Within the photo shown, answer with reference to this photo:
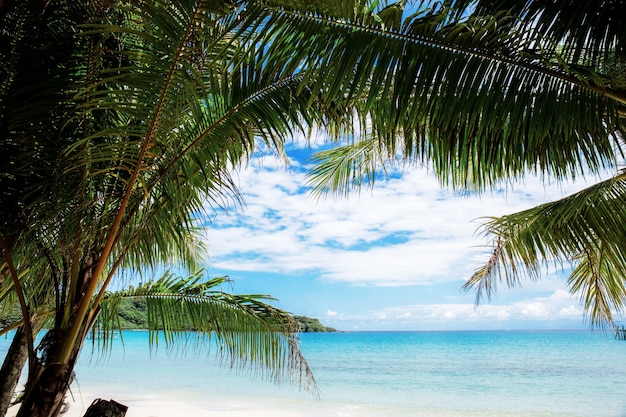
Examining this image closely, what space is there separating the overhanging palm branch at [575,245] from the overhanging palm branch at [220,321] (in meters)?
2.08

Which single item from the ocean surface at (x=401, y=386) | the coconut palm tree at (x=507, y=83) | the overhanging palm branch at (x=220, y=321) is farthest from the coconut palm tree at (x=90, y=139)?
the ocean surface at (x=401, y=386)

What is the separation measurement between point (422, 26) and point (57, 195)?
6.75 ft

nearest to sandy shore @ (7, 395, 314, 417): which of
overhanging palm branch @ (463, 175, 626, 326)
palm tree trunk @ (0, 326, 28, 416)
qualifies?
palm tree trunk @ (0, 326, 28, 416)

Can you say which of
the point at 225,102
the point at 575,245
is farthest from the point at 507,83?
the point at 575,245

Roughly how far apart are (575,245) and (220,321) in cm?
290

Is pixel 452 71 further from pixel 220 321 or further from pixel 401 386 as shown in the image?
pixel 401 386

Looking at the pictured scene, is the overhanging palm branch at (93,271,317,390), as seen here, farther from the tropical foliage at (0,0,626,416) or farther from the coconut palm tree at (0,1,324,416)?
the coconut palm tree at (0,1,324,416)

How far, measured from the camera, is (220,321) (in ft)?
12.1

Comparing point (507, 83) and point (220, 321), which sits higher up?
point (507, 83)

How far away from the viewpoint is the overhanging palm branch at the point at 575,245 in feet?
11.3

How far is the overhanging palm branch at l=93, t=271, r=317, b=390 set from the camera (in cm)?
362

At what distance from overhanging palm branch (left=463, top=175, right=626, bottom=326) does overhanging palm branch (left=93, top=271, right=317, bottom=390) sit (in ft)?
6.83

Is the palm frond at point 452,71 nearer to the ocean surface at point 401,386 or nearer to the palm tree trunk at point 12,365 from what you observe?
the palm tree trunk at point 12,365

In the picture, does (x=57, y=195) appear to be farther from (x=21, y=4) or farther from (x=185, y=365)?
(x=185, y=365)
